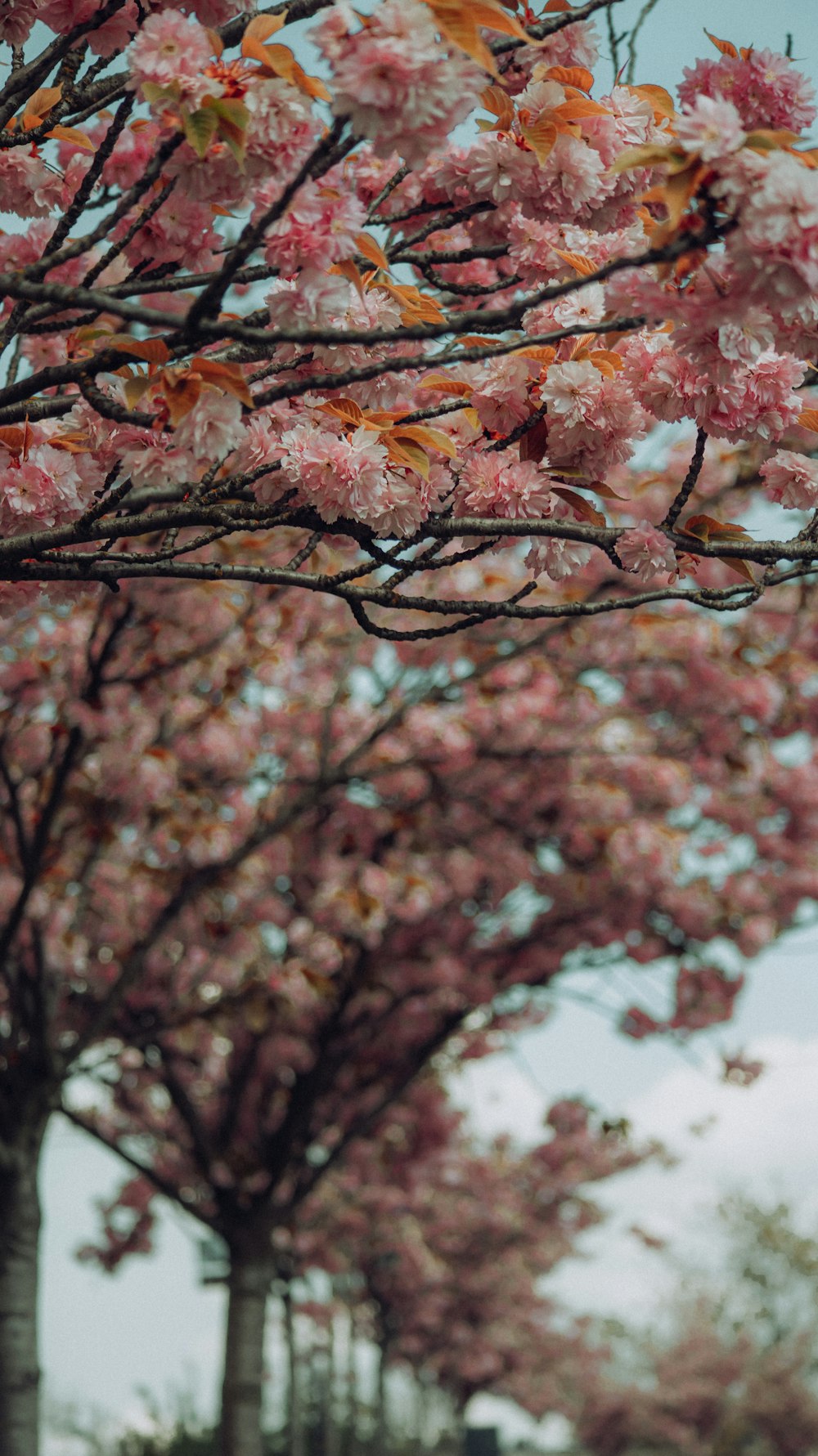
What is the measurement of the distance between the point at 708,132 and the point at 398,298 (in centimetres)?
82

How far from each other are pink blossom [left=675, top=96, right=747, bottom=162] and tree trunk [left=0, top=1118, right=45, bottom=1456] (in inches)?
219

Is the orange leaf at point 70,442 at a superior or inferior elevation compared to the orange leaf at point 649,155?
superior

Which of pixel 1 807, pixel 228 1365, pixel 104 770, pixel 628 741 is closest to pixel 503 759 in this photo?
A: pixel 628 741

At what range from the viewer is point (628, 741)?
8430 millimetres

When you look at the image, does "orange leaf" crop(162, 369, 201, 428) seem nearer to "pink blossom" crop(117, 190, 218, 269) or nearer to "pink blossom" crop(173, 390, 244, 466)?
"pink blossom" crop(173, 390, 244, 466)

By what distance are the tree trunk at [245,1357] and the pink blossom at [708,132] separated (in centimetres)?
850

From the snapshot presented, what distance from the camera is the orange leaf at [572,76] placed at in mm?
2521

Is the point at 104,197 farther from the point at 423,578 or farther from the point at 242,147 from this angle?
the point at 423,578

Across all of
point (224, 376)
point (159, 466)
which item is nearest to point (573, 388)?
point (224, 376)

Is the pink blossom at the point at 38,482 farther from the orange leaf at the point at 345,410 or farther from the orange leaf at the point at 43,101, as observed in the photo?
the orange leaf at the point at 43,101

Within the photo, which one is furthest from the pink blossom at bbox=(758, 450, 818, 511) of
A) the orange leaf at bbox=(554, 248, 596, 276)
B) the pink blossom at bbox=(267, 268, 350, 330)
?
the pink blossom at bbox=(267, 268, 350, 330)

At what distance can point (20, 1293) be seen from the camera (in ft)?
19.3

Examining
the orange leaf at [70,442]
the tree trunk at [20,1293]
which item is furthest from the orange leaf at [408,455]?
the tree trunk at [20,1293]

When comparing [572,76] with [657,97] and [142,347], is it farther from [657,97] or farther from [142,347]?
[142,347]
